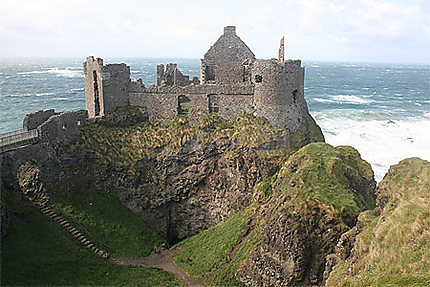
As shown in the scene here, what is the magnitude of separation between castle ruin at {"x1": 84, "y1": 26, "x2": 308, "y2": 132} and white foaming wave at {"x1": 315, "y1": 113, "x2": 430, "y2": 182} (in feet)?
76.1

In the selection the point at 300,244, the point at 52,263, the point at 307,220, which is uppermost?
the point at 307,220

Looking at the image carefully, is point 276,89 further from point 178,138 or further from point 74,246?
point 74,246

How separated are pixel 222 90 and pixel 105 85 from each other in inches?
460

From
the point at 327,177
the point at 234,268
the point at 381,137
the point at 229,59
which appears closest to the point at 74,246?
the point at 234,268

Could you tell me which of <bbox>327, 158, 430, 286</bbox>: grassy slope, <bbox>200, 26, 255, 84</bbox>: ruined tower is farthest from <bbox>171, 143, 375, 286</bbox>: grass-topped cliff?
<bbox>200, 26, 255, 84</bbox>: ruined tower

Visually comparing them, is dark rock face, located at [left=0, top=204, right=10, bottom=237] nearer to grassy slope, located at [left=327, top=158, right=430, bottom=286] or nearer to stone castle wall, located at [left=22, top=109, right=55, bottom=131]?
stone castle wall, located at [left=22, top=109, right=55, bottom=131]

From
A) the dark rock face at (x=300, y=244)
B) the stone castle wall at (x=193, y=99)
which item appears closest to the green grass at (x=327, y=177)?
the dark rock face at (x=300, y=244)

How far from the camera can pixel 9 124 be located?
7238 cm

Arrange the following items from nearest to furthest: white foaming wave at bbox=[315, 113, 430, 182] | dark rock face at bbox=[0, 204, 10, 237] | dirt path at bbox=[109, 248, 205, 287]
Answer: dark rock face at bbox=[0, 204, 10, 237] < dirt path at bbox=[109, 248, 205, 287] < white foaming wave at bbox=[315, 113, 430, 182]

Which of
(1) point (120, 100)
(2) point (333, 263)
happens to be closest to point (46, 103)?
(1) point (120, 100)

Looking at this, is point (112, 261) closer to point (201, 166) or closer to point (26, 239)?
point (26, 239)

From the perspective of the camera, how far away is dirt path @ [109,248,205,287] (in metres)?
26.3

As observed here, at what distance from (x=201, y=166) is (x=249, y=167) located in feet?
15.5

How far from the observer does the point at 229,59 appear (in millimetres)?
38625
